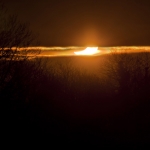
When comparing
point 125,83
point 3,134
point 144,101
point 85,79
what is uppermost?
point 85,79

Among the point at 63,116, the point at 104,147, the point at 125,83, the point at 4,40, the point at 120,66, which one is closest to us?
the point at 104,147

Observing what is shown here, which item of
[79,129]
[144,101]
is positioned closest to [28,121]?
[79,129]

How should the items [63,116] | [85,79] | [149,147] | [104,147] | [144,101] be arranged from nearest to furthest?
[149,147], [104,147], [63,116], [144,101], [85,79]

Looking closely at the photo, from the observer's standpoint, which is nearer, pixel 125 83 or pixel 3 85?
pixel 3 85

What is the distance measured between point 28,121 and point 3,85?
13.6ft

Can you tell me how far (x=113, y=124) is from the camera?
26.7 metres

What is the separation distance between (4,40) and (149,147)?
872cm

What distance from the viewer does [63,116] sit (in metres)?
29.2

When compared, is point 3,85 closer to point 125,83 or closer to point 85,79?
point 125,83

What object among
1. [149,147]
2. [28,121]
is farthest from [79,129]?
[149,147]

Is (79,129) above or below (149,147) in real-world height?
above

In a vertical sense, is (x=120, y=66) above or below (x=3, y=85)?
above

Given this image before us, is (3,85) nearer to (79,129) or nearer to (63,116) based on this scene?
(79,129)

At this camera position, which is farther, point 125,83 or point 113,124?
point 125,83
